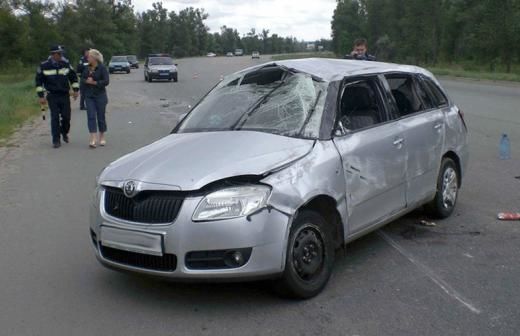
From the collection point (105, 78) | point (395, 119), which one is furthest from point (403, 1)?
point (395, 119)

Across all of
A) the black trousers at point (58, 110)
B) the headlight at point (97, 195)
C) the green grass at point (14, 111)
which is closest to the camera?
the headlight at point (97, 195)

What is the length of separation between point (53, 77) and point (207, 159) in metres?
Result: 8.48

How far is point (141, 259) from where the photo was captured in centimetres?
433

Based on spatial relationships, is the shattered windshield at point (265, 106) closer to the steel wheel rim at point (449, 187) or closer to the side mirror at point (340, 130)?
the side mirror at point (340, 130)

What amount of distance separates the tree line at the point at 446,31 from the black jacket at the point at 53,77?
35.5 meters

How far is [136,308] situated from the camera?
14.5ft

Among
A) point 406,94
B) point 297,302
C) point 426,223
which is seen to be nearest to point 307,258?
point 297,302

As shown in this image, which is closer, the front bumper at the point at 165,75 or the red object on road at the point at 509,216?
the red object on road at the point at 509,216

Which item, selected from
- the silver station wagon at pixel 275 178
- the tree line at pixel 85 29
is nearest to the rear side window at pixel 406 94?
the silver station wagon at pixel 275 178

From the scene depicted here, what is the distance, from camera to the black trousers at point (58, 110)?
12.1 meters

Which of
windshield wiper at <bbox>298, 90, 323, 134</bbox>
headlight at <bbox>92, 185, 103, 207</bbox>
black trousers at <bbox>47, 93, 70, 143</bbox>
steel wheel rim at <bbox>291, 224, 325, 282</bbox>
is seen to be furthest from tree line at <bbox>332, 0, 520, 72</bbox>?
headlight at <bbox>92, 185, 103, 207</bbox>

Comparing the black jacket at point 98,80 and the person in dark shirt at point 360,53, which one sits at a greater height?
the person in dark shirt at point 360,53

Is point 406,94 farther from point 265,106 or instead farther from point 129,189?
point 129,189

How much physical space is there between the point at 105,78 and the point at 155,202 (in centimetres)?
823
